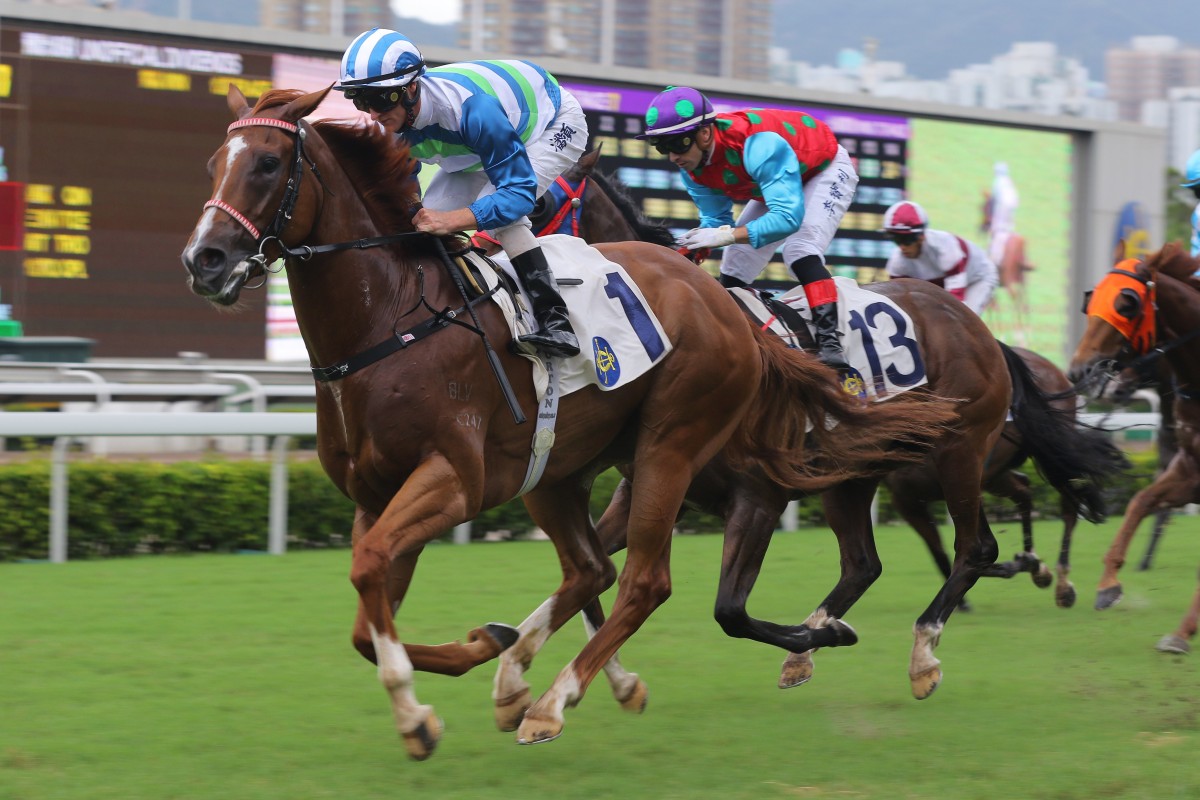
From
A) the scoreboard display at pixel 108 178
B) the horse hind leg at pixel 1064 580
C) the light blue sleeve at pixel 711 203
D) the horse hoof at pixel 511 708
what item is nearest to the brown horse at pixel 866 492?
the light blue sleeve at pixel 711 203

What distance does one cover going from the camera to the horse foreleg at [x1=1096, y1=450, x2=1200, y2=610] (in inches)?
224

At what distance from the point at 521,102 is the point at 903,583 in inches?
136

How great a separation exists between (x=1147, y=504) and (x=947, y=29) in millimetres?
174178

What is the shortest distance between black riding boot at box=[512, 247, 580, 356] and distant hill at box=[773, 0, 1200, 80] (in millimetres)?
142393

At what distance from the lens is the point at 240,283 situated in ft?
9.97

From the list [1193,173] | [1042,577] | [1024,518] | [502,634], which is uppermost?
[1193,173]

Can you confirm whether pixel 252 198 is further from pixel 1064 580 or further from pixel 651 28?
pixel 651 28

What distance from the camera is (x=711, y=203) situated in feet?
16.0

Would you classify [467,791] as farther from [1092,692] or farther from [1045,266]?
[1045,266]

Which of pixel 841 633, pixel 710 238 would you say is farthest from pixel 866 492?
pixel 710 238

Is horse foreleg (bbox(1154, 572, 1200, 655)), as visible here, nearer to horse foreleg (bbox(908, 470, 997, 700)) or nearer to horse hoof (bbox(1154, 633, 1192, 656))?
horse hoof (bbox(1154, 633, 1192, 656))

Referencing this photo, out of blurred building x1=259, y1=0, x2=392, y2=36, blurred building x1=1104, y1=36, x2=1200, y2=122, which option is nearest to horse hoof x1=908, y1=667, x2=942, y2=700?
blurred building x1=259, y1=0, x2=392, y2=36

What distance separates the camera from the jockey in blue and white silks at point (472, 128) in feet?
11.2

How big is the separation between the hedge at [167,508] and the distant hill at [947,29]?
139261 millimetres
